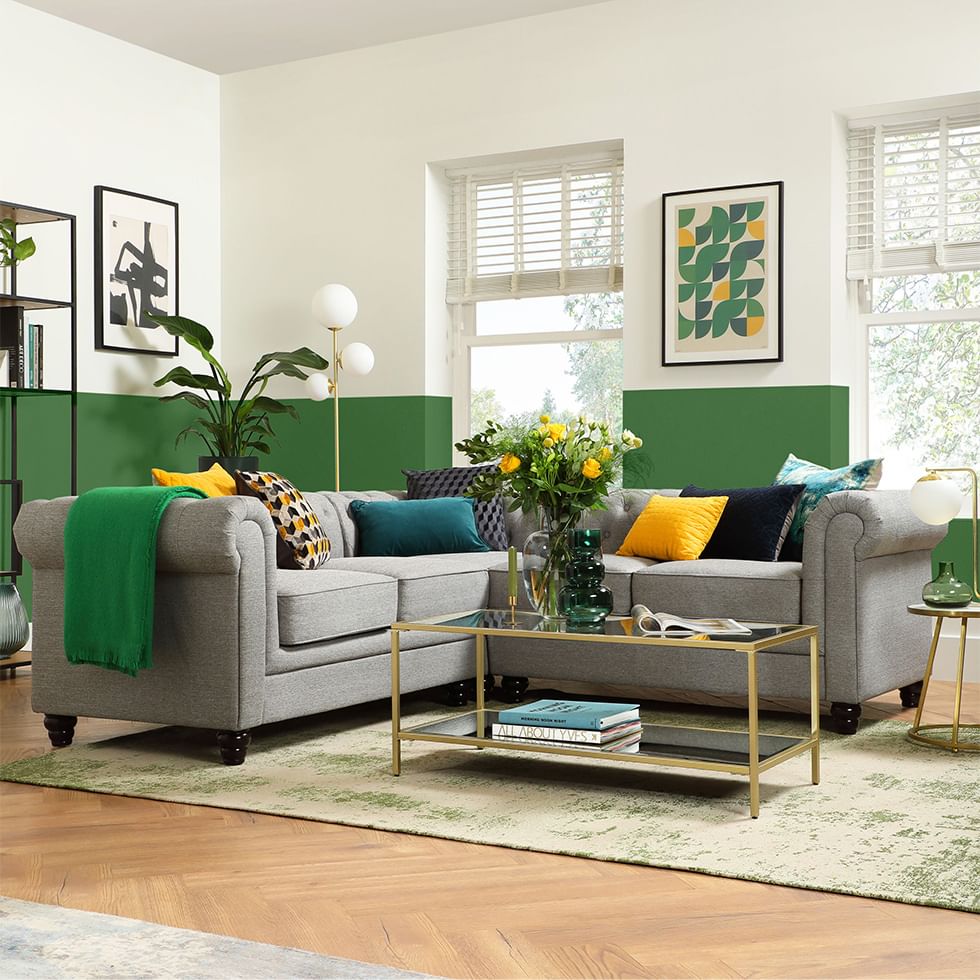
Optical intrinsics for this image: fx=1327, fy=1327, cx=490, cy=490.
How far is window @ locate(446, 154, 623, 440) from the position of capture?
6895 mm

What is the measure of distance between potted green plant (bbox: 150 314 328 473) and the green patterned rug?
112 inches

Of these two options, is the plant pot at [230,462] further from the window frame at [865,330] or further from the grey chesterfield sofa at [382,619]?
the window frame at [865,330]

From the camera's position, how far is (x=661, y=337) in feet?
21.2

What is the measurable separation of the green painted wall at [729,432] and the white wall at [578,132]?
9cm

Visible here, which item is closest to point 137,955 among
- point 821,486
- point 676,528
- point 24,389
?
point 676,528

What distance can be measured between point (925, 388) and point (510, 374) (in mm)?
2200

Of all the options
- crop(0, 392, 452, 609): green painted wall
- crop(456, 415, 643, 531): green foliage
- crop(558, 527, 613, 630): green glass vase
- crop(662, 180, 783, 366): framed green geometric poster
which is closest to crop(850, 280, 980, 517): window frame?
crop(662, 180, 783, 366): framed green geometric poster

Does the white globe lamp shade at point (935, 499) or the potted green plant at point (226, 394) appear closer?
the white globe lamp shade at point (935, 499)

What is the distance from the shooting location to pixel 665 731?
3.79 meters

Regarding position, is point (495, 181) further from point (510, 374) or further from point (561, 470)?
point (561, 470)

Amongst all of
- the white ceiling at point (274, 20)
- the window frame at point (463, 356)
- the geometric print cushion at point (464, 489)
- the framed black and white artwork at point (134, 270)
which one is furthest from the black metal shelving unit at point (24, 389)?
the window frame at point (463, 356)

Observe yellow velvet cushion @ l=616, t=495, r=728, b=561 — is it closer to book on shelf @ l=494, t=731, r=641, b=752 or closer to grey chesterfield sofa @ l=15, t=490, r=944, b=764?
grey chesterfield sofa @ l=15, t=490, r=944, b=764

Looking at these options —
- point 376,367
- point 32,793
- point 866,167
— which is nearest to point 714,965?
point 32,793

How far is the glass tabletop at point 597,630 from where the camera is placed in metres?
3.41
